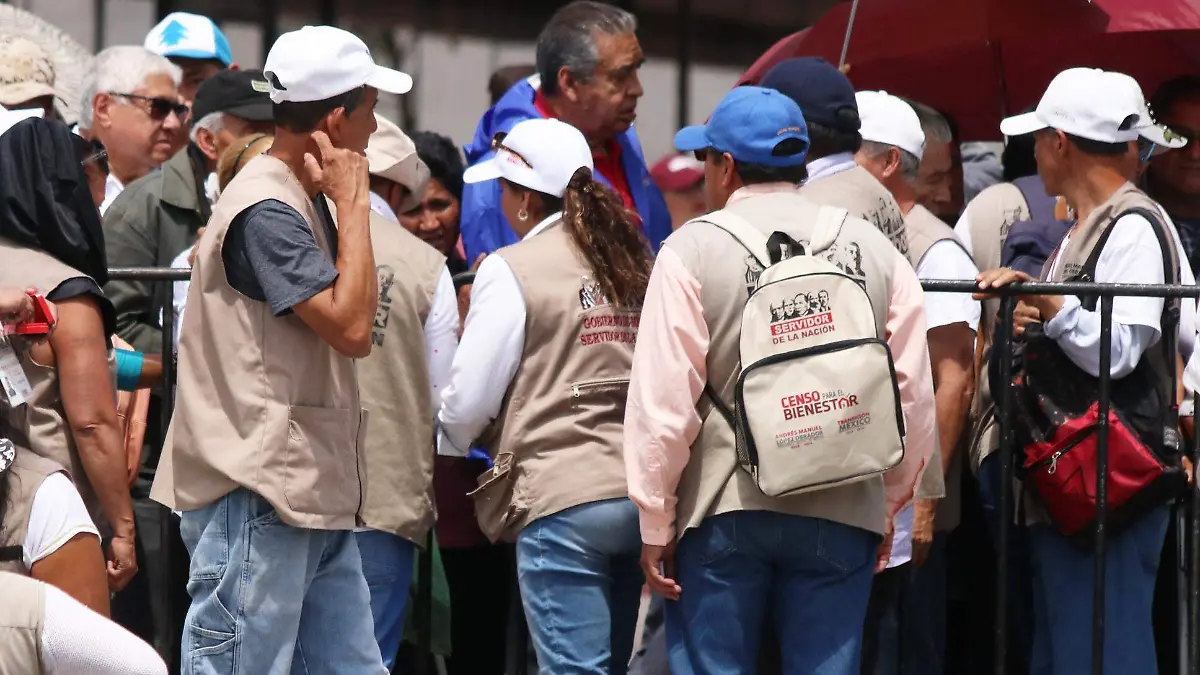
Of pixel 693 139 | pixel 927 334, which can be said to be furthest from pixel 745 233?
pixel 927 334

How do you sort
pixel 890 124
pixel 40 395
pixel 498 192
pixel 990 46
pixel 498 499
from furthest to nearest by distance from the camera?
1. pixel 990 46
2. pixel 498 192
3. pixel 890 124
4. pixel 498 499
5. pixel 40 395

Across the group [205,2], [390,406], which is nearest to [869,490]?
[390,406]

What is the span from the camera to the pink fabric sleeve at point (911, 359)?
14.5ft

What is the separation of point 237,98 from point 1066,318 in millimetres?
2716

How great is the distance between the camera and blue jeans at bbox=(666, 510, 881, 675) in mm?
4219

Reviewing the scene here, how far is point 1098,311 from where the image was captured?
4926 mm

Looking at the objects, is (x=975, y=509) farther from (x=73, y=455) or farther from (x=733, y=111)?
(x=73, y=455)

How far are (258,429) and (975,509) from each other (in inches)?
114

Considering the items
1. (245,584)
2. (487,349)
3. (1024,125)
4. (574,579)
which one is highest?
(1024,125)

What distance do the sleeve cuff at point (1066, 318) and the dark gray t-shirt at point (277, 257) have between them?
2.17 meters

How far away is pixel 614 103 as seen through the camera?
6.14 meters

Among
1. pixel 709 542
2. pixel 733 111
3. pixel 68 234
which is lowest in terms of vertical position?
pixel 709 542

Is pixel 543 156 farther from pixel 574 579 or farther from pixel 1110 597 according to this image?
pixel 1110 597

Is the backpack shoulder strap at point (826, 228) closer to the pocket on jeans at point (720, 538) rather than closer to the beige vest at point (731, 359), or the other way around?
the beige vest at point (731, 359)
